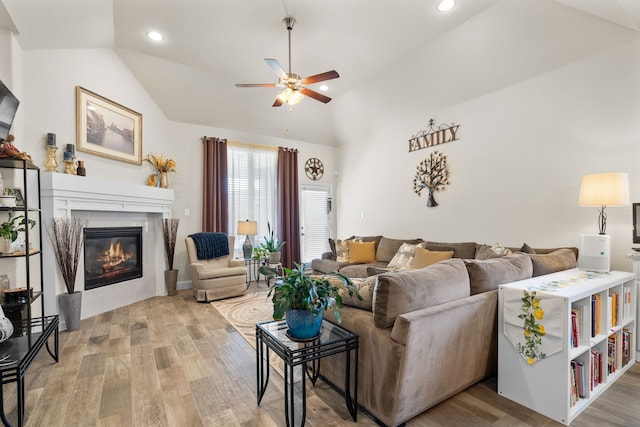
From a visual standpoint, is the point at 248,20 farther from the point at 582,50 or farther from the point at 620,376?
the point at 620,376

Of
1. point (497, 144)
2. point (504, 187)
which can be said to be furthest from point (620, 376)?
point (497, 144)

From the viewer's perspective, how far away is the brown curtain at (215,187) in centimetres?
545

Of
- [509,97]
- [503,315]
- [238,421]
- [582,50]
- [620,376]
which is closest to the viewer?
[238,421]

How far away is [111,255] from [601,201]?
5.71m

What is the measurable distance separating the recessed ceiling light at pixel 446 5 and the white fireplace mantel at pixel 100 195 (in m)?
4.45

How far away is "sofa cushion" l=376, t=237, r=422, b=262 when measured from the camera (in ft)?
16.9

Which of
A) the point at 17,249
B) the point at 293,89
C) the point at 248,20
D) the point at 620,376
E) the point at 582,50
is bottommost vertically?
the point at 620,376

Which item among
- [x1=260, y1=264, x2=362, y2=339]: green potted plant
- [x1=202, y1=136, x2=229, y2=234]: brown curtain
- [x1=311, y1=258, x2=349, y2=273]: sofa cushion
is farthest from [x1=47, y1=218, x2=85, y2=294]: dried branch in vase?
[x1=311, y1=258, x2=349, y2=273]: sofa cushion

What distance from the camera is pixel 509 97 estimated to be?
386 cm

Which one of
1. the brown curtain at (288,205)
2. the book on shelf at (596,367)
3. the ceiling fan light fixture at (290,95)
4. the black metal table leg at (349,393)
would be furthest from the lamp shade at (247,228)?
the book on shelf at (596,367)

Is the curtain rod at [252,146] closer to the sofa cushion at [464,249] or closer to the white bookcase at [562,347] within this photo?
the sofa cushion at [464,249]

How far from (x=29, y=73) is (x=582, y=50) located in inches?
232

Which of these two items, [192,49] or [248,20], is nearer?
[248,20]

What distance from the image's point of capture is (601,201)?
2646 mm
